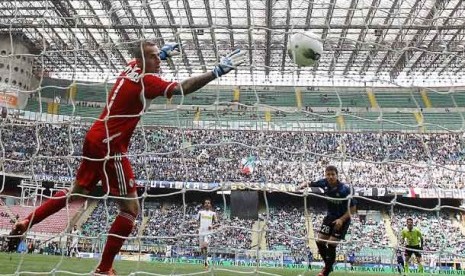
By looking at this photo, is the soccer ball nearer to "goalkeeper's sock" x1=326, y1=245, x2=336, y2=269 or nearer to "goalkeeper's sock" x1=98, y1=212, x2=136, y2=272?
"goalkeeper's sock" x1=98, y1=212, x2=136, y2=272

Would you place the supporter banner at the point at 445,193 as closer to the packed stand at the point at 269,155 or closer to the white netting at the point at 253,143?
the white netting at the point at 253,143

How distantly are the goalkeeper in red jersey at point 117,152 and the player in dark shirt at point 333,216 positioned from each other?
2.60m

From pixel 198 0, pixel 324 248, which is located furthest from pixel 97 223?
pixel 324 248

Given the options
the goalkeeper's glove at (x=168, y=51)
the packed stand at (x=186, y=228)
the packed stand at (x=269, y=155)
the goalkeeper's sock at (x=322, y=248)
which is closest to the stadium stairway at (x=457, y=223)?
the packed stand at (x=269, y=155)

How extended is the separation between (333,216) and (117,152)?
3.54 m

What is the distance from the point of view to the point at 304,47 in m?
5.06

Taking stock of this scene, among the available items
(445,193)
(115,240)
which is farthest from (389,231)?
(115,240)

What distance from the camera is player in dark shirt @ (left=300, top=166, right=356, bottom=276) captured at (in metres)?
6.36

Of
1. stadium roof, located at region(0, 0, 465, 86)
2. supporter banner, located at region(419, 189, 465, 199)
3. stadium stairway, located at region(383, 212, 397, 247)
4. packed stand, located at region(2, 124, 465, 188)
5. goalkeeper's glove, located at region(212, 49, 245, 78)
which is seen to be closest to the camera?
goalkeeper's glove, located at region(212, 49, 245, 78)

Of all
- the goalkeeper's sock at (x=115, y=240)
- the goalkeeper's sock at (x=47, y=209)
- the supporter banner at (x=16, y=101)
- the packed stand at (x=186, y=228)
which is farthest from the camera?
the supporter banner at (x=16, y=101)

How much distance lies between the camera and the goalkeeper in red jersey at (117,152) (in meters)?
4.24

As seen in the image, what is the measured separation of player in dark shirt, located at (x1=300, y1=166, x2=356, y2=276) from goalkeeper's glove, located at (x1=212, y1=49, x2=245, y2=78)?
8.62 ft

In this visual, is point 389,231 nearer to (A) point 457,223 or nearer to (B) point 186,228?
(A) point 457,223

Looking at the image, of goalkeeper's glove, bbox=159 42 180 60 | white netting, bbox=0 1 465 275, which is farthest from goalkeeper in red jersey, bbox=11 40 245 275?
white netting, bbox=0 1 465 275
